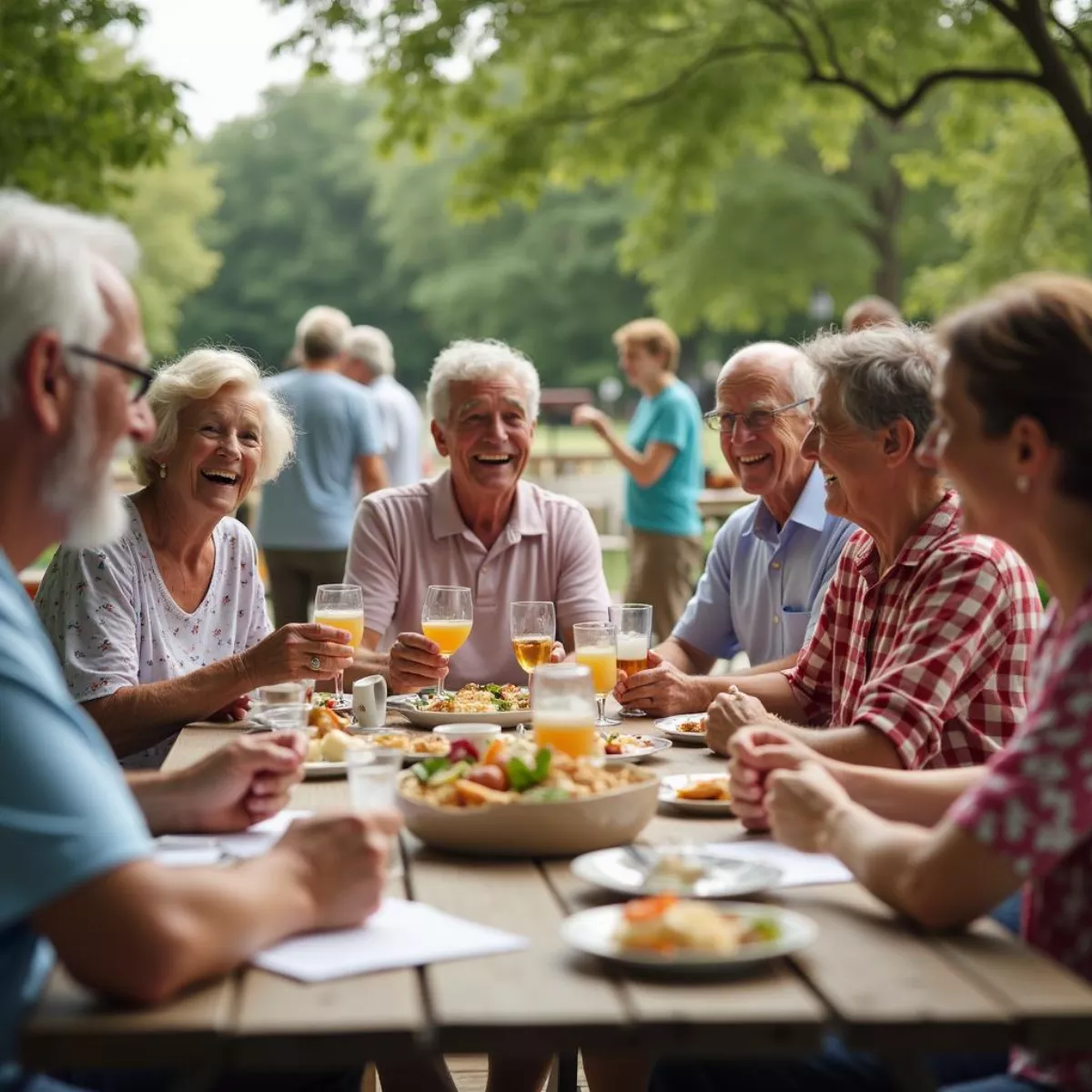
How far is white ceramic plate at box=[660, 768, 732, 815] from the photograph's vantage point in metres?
2.51

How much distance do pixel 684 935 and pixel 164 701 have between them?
180 centimetres

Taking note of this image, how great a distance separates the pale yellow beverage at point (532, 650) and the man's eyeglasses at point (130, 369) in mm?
1538

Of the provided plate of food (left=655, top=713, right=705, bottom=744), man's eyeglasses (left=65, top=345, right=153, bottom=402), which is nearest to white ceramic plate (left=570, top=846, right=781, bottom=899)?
man's eyeglasses (left=65, top=345, right=153, bottom=402)

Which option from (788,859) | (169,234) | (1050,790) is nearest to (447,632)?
(788,859)

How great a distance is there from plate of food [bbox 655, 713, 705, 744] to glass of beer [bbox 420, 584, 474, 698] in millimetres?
530

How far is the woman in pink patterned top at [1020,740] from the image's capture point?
1754mm

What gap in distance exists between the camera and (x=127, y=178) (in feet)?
90.1

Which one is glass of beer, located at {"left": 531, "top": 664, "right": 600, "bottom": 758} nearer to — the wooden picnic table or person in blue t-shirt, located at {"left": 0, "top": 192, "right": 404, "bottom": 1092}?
person in blue t-shirt, located at {"left": 0, "top": 192, "right": 404, "bottom": 1092}

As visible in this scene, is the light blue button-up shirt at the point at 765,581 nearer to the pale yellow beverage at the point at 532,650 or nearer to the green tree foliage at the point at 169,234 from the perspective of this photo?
the pale yellow beverage at the point at 532,650

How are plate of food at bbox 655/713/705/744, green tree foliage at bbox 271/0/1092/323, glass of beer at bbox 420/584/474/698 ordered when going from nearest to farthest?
plate of food at bbox 655/713/705/744 → glass of beer at bbox 420/584/474/698 → green tree foliage at bbox 271/0/1092/323

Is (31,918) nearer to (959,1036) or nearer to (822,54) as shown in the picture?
(959,1036)

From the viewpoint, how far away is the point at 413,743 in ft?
9.47

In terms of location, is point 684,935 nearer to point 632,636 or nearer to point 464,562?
point 632,636

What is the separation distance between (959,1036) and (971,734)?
115cm
